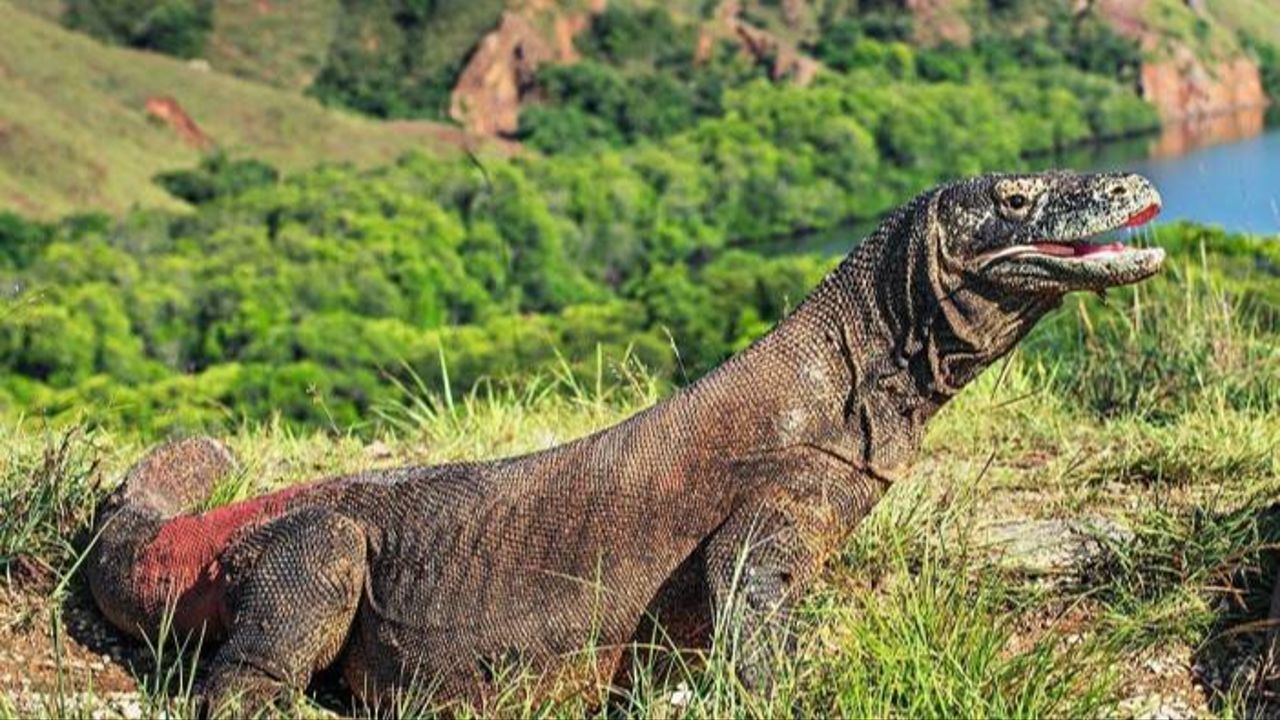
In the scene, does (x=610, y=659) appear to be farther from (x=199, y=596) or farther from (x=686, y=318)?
(x=686, y=318)

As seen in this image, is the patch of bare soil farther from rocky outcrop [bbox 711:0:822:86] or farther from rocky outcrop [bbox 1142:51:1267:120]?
rocky outcrop [bbox 711:0:822:86]

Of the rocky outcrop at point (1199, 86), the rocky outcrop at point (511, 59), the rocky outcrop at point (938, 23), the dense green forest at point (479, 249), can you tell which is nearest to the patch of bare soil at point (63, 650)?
the dense green forest at point (479, 249)

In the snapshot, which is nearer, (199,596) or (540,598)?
(540,598)

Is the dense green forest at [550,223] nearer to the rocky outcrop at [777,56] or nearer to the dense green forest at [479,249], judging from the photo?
the dense green forest at [479,249]

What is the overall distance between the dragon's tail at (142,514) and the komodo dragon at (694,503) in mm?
254

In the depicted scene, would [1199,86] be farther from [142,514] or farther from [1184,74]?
[142,514]

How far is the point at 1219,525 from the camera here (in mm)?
4070

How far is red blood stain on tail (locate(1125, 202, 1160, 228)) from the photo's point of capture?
3.38 m

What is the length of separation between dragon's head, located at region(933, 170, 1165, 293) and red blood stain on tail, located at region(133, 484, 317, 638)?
1.54m

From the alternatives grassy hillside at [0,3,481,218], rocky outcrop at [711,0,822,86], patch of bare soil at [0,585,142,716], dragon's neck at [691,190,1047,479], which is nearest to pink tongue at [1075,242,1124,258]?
dragon's neck at [691,190,1047,479]

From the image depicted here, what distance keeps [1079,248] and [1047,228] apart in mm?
71

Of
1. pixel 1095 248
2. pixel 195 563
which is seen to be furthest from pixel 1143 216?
pixel 195 563

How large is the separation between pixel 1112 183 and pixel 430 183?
229ft

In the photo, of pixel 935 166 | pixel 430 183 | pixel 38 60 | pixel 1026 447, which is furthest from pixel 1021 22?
pixel 1026 447
